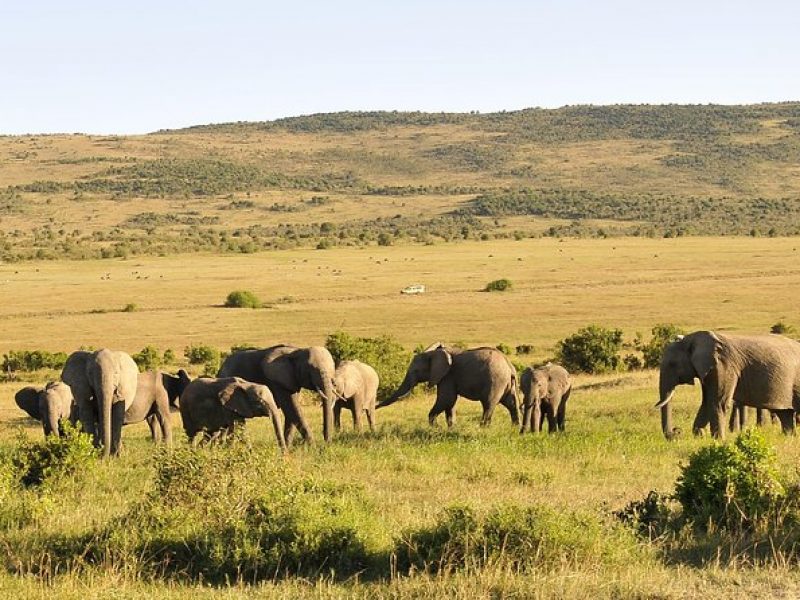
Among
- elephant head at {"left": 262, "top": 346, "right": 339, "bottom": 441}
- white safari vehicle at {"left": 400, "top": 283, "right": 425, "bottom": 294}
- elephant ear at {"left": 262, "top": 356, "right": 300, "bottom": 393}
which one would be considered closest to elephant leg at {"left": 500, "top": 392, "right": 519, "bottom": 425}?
elephant head at {"left": 262, "top": 346, "right": 339, "bottom": 441}

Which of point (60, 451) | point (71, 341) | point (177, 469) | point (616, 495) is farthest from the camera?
point (71, 341)

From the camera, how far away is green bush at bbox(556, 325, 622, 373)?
37.3 metres

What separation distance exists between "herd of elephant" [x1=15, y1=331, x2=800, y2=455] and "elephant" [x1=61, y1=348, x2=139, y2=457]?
16 millimetres

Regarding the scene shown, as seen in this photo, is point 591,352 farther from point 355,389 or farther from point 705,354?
point 705,354

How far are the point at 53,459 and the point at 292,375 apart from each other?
6360 mm

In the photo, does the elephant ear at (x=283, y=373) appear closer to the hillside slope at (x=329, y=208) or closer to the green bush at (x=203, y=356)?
the green bush at (x=203, y=356)

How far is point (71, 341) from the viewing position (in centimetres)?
4791

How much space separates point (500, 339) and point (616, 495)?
34285 mm

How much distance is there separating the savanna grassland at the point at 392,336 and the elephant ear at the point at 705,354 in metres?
1.18

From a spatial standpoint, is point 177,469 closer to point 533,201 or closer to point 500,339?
point 500,339

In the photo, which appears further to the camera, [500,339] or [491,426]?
[500,339]

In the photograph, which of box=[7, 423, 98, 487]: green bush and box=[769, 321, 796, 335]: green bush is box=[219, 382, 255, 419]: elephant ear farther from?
box=[769, 321, 796, 335]: green bush

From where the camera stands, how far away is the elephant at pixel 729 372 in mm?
18812

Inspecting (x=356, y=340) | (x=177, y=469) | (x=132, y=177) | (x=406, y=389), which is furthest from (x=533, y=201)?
(x=177, y=469)
